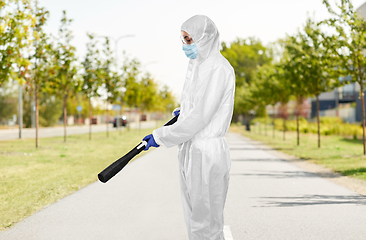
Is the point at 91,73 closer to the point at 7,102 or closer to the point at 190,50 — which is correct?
the point at 190,50

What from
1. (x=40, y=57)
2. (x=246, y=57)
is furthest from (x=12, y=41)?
(x=246, y=57)

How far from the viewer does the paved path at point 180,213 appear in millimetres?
5039

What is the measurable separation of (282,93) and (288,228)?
2279 cm

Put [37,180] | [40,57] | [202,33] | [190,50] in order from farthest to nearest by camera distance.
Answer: [40,57]
[37,180]
[190,50]
[202,33]

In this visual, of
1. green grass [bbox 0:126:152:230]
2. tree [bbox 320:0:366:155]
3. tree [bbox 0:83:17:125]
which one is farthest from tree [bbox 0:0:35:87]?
tree [bbox 0:83:17:125]

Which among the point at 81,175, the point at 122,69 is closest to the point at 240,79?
the point at 122,69

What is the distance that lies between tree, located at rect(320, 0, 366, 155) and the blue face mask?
11.3 metres

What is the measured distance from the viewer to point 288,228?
5.28m

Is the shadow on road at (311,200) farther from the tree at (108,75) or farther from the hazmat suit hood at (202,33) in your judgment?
the tree at (108,75)

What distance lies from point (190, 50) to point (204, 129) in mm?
584

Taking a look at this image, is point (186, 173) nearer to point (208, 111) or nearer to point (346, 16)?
point (208, 111)

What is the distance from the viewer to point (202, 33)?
3021 mm

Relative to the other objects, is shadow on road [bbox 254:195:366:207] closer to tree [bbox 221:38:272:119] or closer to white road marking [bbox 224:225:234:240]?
white road marking [bbox 224:225:234:240]

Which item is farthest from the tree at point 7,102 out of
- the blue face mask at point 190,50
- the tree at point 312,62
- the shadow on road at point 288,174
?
the blue face mask at point 190,50
